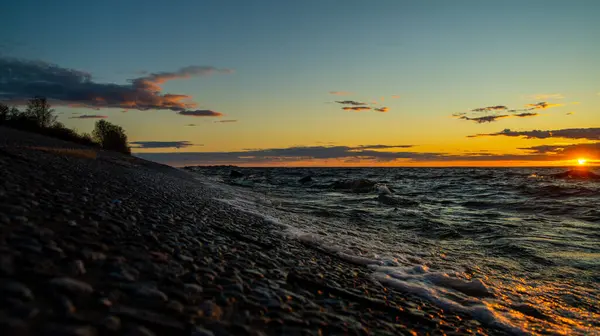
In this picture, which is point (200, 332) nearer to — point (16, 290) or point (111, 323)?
point (111, 323)

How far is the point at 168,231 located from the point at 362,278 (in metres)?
2.61

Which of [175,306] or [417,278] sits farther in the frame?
[417,278]

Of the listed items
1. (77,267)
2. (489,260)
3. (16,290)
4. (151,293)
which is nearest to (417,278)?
(489,260)

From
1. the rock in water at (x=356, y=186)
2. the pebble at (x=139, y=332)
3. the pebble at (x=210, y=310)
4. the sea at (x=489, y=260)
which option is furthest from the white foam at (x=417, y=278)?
the rock in water at (x=356, y=186)

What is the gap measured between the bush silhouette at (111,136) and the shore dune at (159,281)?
39.8 meters

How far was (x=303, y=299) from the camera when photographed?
3.39 m

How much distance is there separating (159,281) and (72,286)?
0.66 metres

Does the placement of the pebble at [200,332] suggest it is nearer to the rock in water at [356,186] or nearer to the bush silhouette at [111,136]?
the rock in water at [356,186]

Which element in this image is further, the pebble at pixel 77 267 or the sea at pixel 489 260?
the sea at pixel 489 260

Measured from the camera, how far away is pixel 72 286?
8.03 ft

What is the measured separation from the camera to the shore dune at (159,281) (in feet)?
7.52

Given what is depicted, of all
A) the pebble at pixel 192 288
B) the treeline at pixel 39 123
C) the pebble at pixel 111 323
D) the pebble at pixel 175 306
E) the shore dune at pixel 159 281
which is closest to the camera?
the pebble at pixel 111 323

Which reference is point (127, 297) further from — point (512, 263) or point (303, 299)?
point (512, 263)

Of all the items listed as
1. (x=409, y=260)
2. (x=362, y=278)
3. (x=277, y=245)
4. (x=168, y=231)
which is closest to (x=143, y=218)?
(x=168, y=231)
